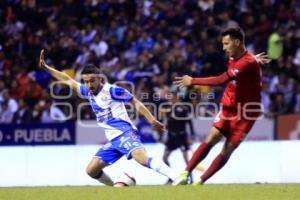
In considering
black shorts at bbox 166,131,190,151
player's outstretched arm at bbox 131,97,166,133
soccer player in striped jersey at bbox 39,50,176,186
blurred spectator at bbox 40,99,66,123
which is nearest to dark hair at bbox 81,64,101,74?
soccer player in striped jersey at bbox 39,50,176,186

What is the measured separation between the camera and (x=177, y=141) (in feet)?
63.6

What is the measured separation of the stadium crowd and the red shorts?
279 inches

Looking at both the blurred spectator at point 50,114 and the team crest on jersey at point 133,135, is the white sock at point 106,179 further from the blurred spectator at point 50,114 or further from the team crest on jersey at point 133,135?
the blurred spectator at point 50,114

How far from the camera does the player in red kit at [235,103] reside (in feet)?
40.8

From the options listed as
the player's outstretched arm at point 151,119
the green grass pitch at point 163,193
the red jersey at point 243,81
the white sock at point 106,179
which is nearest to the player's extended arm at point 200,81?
the red jersey at point 243,81

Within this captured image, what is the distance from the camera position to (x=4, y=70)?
73.7 ft

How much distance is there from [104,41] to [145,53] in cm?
147

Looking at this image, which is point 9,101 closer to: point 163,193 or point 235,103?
point 235,103

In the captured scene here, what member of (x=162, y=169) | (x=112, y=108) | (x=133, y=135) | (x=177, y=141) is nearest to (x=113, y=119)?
(x=112, y=108)

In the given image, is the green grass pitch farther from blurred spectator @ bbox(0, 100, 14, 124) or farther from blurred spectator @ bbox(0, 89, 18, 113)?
blurred spectator @ bbox(0, 89, 18, 113)

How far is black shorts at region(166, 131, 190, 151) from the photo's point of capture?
1916 cm

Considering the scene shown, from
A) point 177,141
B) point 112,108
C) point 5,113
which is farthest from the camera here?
point 5,113

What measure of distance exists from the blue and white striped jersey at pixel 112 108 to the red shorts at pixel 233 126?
1335 millimetres

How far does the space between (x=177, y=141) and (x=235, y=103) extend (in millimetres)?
6766
